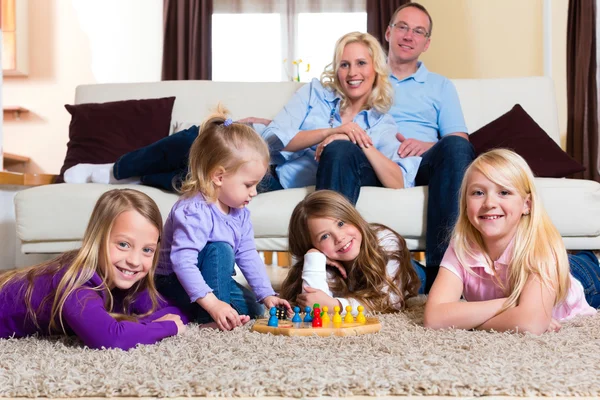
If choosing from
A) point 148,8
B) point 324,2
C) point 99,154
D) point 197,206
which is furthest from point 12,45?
point 197,206

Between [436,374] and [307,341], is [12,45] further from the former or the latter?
[436,374]

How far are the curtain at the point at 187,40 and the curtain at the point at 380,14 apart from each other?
1.42 m

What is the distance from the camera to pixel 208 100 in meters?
3.07

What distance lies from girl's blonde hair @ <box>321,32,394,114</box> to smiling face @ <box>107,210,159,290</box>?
49.7 inches

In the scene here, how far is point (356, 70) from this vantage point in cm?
251

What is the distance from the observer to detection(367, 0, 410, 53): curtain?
19.5 feet

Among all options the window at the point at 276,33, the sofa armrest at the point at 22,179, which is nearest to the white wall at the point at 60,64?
the window at the point at 276,33

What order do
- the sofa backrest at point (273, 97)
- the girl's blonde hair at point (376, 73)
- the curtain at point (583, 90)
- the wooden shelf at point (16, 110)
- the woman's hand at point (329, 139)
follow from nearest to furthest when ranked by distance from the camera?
1. the woman's hand at point (329, 139)
2. the girl's blonde hair at point (376, 73)
3. the sofa backrest at point (273, 97)
4. the curtain at point (583, 90)
5. the wooden shelf at point (16, 110)

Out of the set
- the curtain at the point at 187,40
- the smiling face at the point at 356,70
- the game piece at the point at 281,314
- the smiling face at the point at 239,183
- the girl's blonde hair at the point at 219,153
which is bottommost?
the game piece at the point at 281,314

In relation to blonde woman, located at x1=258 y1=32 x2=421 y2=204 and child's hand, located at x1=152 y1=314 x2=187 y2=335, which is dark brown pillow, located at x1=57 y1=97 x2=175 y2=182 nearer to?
blonde woman, located at x1=258 y1=32 x2=421 y2=204

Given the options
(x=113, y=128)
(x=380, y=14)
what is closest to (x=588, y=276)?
(x=113, y=128)

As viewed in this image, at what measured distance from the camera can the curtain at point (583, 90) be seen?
423 cm

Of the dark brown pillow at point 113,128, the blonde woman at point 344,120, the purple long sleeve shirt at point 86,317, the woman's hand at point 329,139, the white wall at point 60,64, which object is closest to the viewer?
the purple long sleeve shirt at point 86,317

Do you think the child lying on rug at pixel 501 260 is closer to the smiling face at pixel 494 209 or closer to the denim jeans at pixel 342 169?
the smiling face at pixel 494 209
